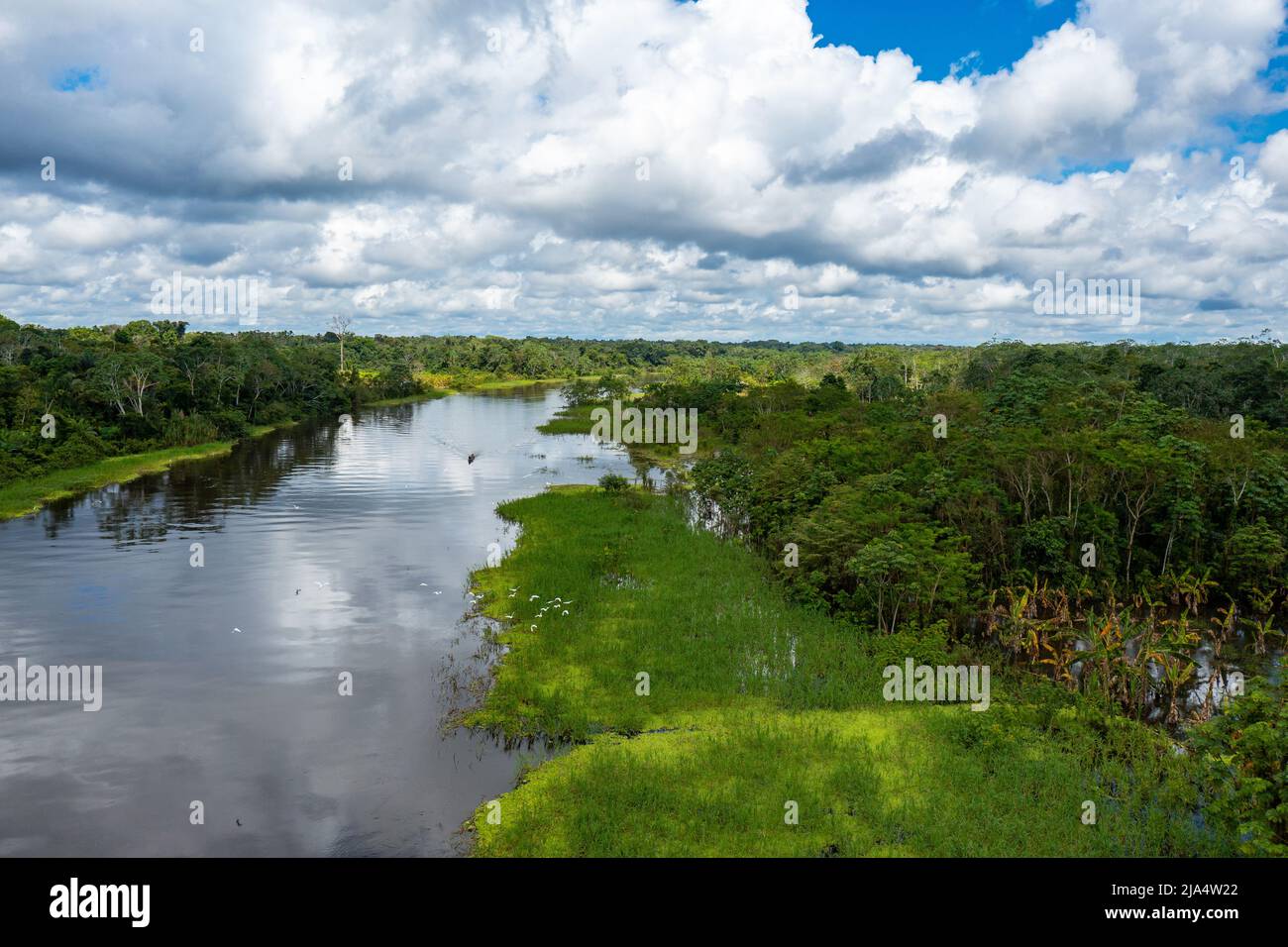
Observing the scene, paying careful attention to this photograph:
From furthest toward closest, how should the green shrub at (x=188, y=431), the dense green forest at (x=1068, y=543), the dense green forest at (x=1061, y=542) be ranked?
1. the green shrub at (x=188, y=431)
2. the dense green forest at (x=1061, y=542)
3. the dense green forest at (x=1068, y=543)

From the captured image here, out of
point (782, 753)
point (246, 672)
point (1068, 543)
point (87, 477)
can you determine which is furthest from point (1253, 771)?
point (87, 477)

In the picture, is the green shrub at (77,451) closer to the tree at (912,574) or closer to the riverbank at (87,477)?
the riverbank at (87,477)

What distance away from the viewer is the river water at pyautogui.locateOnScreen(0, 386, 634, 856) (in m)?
15.4

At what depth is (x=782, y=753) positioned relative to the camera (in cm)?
1752

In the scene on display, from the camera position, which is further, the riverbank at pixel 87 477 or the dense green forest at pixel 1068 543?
the riverbank at pixel 87 477

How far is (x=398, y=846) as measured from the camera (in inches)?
569

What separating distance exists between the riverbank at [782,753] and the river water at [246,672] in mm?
1905

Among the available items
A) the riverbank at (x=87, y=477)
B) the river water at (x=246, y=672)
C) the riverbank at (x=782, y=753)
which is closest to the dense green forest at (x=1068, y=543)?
the riverbank at (x=782, y=753)

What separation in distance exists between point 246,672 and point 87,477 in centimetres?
4272

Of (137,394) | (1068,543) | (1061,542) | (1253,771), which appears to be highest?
(137,394)

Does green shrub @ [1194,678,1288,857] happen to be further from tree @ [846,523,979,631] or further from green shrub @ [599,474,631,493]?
green shrub @ [599,474,631,493]

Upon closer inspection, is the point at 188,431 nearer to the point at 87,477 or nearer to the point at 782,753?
the point at 87,477

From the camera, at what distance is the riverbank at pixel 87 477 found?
4688 cm

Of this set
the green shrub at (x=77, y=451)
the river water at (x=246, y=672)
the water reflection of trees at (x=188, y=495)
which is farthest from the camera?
the green shrub at (x=77, y=451)
